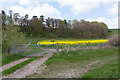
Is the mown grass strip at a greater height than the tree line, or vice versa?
the tree line

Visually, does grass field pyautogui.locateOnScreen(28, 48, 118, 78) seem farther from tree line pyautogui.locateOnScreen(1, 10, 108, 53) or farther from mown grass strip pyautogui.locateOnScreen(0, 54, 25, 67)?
tree line pyautogui.locateOnScreen(1, 10, 108, 53)

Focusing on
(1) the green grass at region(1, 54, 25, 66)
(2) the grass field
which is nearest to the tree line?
(1) the green grass at region(1, 54, 25, 66)

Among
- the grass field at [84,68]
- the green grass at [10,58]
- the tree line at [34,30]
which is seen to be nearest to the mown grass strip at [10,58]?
the green grass at [10,58]

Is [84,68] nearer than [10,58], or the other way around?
[84,68]

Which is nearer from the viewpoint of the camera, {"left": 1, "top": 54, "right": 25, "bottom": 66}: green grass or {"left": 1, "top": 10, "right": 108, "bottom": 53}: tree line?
{"left": 1, "top": 54, "right": 25, "bottom": 66}: green grass

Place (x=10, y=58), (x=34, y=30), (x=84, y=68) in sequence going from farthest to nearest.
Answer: (x=34, y=30), (x=10, y=58), (x=84, y=68)

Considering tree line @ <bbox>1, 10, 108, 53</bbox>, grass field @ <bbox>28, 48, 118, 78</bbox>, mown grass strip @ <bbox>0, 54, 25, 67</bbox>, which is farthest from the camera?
tree line @ <bbox>1, 10, 108, 53</bbox>

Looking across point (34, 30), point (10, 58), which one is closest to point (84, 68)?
point (10, 58)

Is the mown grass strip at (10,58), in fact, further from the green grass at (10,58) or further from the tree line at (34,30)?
the tree line at (34,30)

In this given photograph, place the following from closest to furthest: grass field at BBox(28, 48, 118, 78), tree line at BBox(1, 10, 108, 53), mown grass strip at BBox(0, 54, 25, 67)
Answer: grass field at BBox(28, 48, 118, 78)
mown grass strip at BBox(0, 54, 25, 67)
tree line at BBox(1, 10, 108, 53)

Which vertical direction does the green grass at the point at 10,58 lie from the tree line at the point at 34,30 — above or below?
below

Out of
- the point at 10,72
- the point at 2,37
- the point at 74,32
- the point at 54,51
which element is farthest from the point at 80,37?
the point at 10,72

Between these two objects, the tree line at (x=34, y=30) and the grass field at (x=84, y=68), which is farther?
the tree line at (x=34, y=30)

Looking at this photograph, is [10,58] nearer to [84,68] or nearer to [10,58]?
[10,58]
